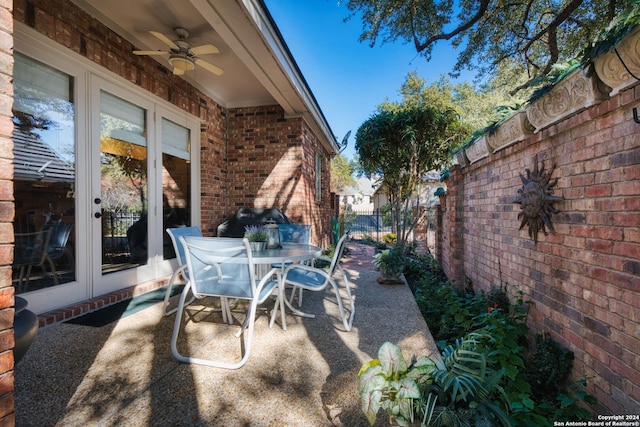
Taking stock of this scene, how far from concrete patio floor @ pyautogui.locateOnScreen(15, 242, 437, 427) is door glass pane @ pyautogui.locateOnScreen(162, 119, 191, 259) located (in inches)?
64.5

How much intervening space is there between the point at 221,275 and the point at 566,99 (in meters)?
2.38

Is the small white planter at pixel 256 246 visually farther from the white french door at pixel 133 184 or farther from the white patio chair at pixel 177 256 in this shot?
the white french door at pixel 133 184

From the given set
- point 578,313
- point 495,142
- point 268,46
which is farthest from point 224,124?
point 578,313

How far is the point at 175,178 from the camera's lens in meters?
4.17

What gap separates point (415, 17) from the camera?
4.40 metres

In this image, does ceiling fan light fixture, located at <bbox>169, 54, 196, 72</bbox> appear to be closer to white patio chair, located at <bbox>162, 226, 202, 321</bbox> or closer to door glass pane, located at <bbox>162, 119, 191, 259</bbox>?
door glass pane, located at <bbox>162, 119, 191, 259</bbox>

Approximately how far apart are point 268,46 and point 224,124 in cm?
256

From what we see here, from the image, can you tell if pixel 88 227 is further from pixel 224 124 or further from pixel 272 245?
pixel 224 124

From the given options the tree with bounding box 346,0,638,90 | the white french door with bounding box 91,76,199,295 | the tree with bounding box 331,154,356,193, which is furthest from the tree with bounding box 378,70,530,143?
the white french door with bounding box 91,76,199,295

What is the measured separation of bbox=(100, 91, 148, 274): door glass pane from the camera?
309cm

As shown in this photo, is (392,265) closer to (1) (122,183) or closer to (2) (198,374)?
(2) (198,374)

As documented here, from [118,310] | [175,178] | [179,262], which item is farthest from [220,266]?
[175,178]

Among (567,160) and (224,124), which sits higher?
(224,124)

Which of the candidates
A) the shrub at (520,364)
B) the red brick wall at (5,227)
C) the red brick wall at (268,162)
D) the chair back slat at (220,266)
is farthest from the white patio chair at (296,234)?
the red brick wall at (5,227)
